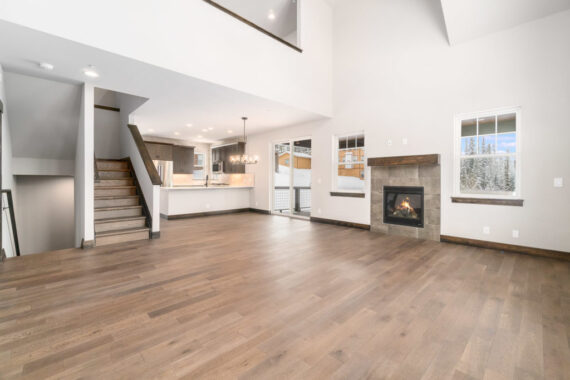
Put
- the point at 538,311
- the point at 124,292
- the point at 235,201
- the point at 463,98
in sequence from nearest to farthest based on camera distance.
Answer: the point at 538,311, the point at 124,292, the point at 463,98, the point at 235,201

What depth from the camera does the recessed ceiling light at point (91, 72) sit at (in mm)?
3664

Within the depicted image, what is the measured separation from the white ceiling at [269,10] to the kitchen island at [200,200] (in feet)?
15.7

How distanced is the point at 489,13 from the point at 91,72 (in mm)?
5942

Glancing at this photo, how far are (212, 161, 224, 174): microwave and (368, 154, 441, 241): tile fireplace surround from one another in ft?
18.7

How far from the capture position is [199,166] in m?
9.98

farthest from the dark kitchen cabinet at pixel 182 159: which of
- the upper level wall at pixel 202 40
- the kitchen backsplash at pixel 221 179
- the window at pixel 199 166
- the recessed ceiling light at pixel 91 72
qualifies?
the upper level wall at pixel 202 40

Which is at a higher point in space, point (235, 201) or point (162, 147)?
point (162, 147)

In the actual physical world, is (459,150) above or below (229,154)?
below

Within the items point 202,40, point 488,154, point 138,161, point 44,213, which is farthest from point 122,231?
point 488,154

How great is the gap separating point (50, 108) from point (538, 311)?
287 inches

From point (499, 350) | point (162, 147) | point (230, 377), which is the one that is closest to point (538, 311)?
point (499, 350)

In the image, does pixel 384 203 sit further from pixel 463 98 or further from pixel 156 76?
pixel 156 76

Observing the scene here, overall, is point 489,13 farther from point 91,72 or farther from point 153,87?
point 91,72

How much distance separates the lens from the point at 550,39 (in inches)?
151
